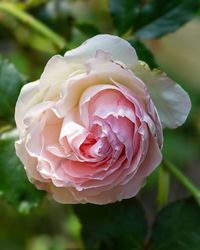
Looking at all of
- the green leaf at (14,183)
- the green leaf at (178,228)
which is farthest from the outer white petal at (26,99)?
the green leaf at (178,228)

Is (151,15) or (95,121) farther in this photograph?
(151,15)

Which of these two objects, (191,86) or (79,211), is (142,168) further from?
(191,86)

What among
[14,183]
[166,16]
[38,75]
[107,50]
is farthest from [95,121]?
[38,75]

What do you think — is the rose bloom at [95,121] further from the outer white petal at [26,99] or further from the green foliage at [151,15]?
the green foliage at [151,15]

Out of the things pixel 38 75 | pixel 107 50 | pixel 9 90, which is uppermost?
pixel 107 50

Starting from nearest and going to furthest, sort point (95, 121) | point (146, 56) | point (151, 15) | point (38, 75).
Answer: point (95, 121) → point (146, 56) → point (151, 15) → point (38, 75)

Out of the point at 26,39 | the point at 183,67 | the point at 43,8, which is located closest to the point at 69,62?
the point at 43,8

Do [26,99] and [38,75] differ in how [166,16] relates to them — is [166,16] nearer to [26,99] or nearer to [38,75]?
[26,99]
